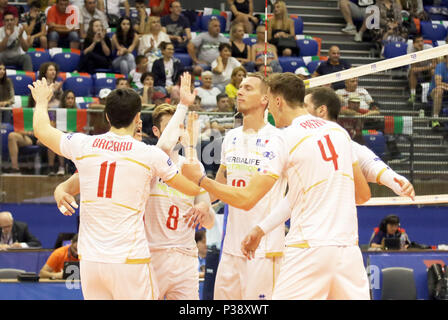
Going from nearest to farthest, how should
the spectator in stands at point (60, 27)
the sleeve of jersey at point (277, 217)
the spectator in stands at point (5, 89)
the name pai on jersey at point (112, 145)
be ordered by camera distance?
the name pai on jersey at point (112, 145) < the sleeve of jersey at point (277, 217) < the spectator in stands at point (5, 89) < the spectator in stands at point (60, 27)

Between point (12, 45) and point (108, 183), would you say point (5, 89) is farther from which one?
point (108, 183)

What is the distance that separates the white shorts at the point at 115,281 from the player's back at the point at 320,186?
3.55ft

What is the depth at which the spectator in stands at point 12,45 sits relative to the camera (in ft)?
50.2

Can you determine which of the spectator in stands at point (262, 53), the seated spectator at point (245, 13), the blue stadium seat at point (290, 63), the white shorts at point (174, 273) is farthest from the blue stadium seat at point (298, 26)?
the white shorts at point (174, 273)

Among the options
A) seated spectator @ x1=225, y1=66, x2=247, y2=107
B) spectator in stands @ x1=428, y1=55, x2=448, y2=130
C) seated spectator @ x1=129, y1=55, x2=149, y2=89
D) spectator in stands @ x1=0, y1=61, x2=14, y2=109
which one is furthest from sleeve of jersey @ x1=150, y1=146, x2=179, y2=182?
seated spectator @ x1=129, y1=55, x2=149, y2=89

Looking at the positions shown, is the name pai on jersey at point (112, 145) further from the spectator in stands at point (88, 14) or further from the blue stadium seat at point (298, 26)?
the blue stadium seat at point (298, 26)

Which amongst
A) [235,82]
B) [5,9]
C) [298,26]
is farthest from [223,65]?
[5,9]

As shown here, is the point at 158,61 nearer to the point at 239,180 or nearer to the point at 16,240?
the point at 16,240

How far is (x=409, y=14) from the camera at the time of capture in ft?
59.7

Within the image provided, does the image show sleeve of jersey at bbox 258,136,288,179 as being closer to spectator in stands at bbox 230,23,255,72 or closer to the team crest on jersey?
the team crest on jersey

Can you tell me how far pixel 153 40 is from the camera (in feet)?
53.0

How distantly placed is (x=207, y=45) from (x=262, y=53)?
140 cm

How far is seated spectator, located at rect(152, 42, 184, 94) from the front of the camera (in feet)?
49.3

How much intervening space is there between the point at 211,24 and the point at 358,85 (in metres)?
6.84
